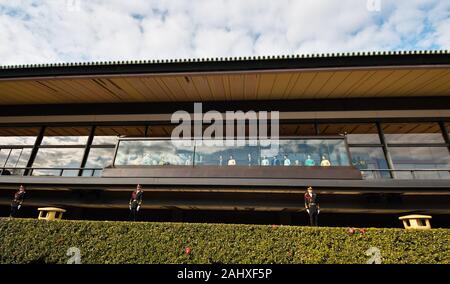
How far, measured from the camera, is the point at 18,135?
12.9 m

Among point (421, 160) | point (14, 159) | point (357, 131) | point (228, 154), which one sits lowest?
point (228, 154)

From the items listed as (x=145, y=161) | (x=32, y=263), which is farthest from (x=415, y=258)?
(x=32, y=263)

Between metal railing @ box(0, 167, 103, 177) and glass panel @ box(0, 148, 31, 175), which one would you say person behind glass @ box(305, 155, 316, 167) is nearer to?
metal railing @ box(0, 167, 103, 177)

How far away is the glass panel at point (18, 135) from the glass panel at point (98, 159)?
142 inches

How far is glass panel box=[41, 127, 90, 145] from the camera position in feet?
39.9

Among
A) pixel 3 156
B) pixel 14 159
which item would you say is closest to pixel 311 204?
pixel 14 159

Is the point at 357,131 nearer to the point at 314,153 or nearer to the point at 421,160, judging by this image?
the point at 421,160

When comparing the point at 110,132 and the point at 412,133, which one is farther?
the point at 110,132

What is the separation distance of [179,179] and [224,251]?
336 cm

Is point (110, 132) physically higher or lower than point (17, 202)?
higher

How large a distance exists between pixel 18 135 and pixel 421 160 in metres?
18.8

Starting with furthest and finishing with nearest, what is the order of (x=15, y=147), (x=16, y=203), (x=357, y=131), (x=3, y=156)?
(x=15, y=147) → (x=3, y=156) → (x=357, y=131) → (x=16, y=203)

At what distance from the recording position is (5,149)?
1241 cm

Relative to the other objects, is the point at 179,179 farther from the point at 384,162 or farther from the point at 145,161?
the point at 384,162
